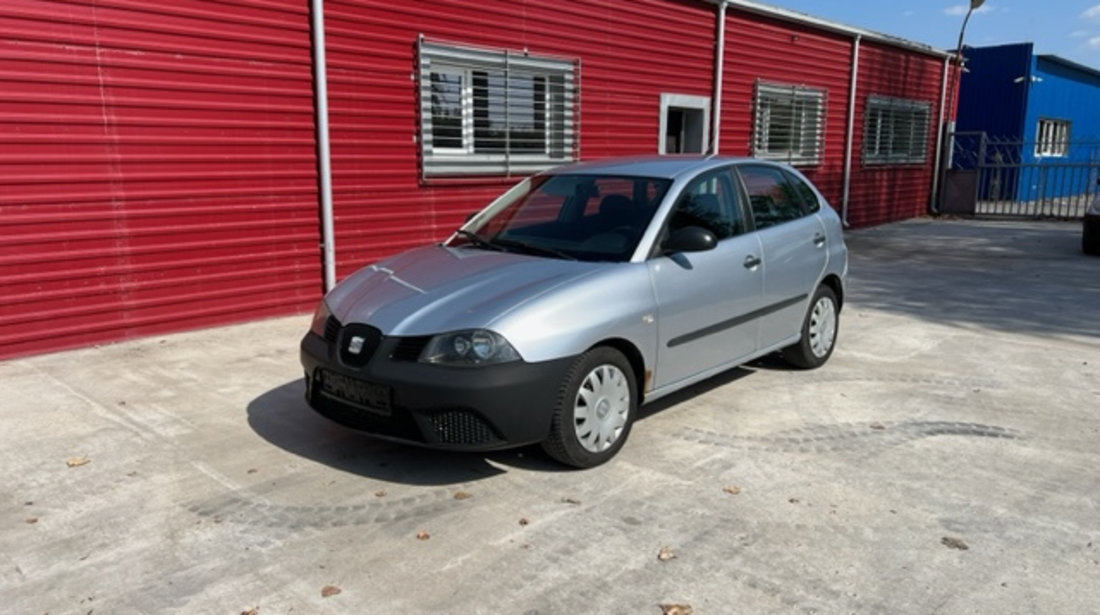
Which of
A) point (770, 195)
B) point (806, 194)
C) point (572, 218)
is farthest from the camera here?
point (806, 194)

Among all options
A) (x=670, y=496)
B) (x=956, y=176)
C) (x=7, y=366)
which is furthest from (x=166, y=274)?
(x=956, y=176)

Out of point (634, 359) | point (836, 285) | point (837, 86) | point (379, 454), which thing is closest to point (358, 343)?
point (379, 454)

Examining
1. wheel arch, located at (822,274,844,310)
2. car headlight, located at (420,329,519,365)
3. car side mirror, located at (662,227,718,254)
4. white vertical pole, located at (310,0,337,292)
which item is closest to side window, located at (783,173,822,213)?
wheel arch, located at (822,274,844,310)

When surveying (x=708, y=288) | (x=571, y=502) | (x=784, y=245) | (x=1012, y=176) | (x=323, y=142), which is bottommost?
(x=571, y=502)

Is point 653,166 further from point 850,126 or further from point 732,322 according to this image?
point 850,126

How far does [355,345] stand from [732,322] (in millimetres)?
2266

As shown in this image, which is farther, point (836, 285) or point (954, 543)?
point (836, 285)

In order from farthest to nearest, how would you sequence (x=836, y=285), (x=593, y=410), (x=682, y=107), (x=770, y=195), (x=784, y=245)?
1. (x=682, y=107)
2. (x=836, y=285)
3. (x=770, y=195)
4. (x=784, y=245)
5. (x=593, y=410)

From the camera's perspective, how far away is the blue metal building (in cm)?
2398

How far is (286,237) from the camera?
7.56 meters

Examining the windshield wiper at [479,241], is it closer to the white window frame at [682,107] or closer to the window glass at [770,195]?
the window glass at [770,195]

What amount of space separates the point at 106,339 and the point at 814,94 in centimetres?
1244

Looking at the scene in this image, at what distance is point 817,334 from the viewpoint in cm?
588

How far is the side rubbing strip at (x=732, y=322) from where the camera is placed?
14.6ft
